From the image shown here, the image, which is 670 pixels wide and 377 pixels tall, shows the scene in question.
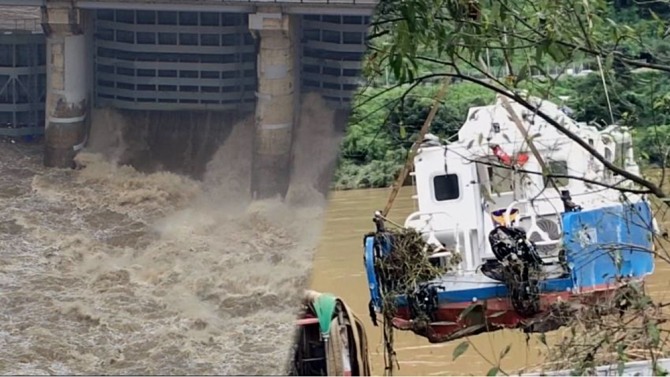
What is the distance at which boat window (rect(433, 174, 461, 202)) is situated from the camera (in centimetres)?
357

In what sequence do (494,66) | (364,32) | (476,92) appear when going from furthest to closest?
(476,92) < (494,66) < (364,32)

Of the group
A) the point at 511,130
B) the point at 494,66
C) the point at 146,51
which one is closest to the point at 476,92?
the point at 511,130

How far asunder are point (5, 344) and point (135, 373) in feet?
0.38

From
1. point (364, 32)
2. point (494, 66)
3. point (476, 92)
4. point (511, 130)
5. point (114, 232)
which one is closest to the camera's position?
point (364, 32)

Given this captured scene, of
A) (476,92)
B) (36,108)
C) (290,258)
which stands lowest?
(290,258)

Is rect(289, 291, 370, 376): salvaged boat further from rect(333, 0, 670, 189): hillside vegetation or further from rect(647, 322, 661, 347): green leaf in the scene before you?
rect(647, 322, 661, 347): green leaf

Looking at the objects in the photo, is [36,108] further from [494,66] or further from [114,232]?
[494,66]

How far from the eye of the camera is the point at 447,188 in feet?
11.7

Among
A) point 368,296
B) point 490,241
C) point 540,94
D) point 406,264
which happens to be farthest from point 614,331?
point 368,296

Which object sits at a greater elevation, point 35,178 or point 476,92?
point 476,92

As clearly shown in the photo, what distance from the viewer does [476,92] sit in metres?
4.96

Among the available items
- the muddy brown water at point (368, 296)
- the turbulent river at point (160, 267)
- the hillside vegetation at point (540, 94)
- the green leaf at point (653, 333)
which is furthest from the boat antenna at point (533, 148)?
the muddy brown water at point (368, 296)

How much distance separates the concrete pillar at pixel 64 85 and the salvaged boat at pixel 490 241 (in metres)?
1.79

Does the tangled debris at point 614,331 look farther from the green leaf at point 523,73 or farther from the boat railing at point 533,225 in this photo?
the boat railing at point 533,225
